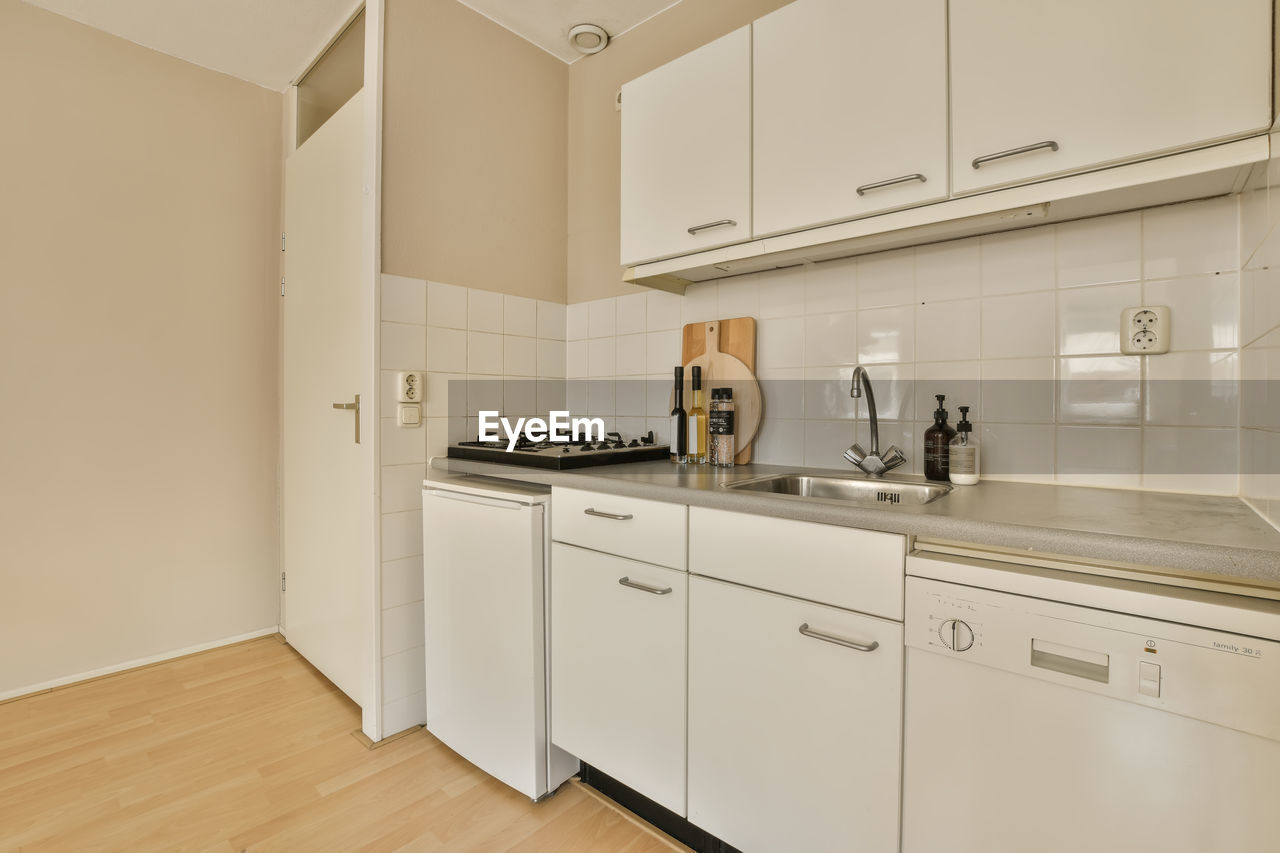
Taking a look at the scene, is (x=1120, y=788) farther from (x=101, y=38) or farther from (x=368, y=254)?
(x=101, y=38)

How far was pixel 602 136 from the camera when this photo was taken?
231 centimetres

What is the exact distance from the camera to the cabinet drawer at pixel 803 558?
1.00 metres

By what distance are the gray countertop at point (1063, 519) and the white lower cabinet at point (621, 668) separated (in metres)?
0.22

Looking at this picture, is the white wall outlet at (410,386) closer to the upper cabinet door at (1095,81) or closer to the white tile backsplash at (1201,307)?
the upper cabinet door at (1095,81)

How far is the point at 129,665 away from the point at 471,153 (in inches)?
97.1

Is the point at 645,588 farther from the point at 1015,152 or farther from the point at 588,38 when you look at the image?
the point at 588,38

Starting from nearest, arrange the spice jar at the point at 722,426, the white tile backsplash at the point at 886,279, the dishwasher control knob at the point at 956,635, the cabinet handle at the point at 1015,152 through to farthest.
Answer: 1. the dishwasher control knob at the point at 956,635
2. the cabinet handle at the point at 1015,152
3. the white tile backsplash at the point at 886,279
4. the spice jar at the point at 722,426

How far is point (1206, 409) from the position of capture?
46.2 inches

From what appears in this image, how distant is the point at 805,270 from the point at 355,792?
198 centimetres

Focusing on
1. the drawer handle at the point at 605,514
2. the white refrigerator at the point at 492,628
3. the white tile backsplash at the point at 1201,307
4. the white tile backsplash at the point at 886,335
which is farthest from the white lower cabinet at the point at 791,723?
the white tile backsplash at the point at 1201,307

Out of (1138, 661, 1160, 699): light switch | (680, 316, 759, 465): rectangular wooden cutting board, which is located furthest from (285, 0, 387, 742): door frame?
(1138, 661, 1160, 699): light switch

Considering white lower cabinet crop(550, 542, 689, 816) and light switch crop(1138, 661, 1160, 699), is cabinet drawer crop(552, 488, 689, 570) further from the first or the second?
light switch crop(1138, 661, 1160, 699)

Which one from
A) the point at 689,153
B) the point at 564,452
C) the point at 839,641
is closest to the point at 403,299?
the point at 564,452

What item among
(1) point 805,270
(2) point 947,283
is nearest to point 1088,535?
(2) point 947,283
